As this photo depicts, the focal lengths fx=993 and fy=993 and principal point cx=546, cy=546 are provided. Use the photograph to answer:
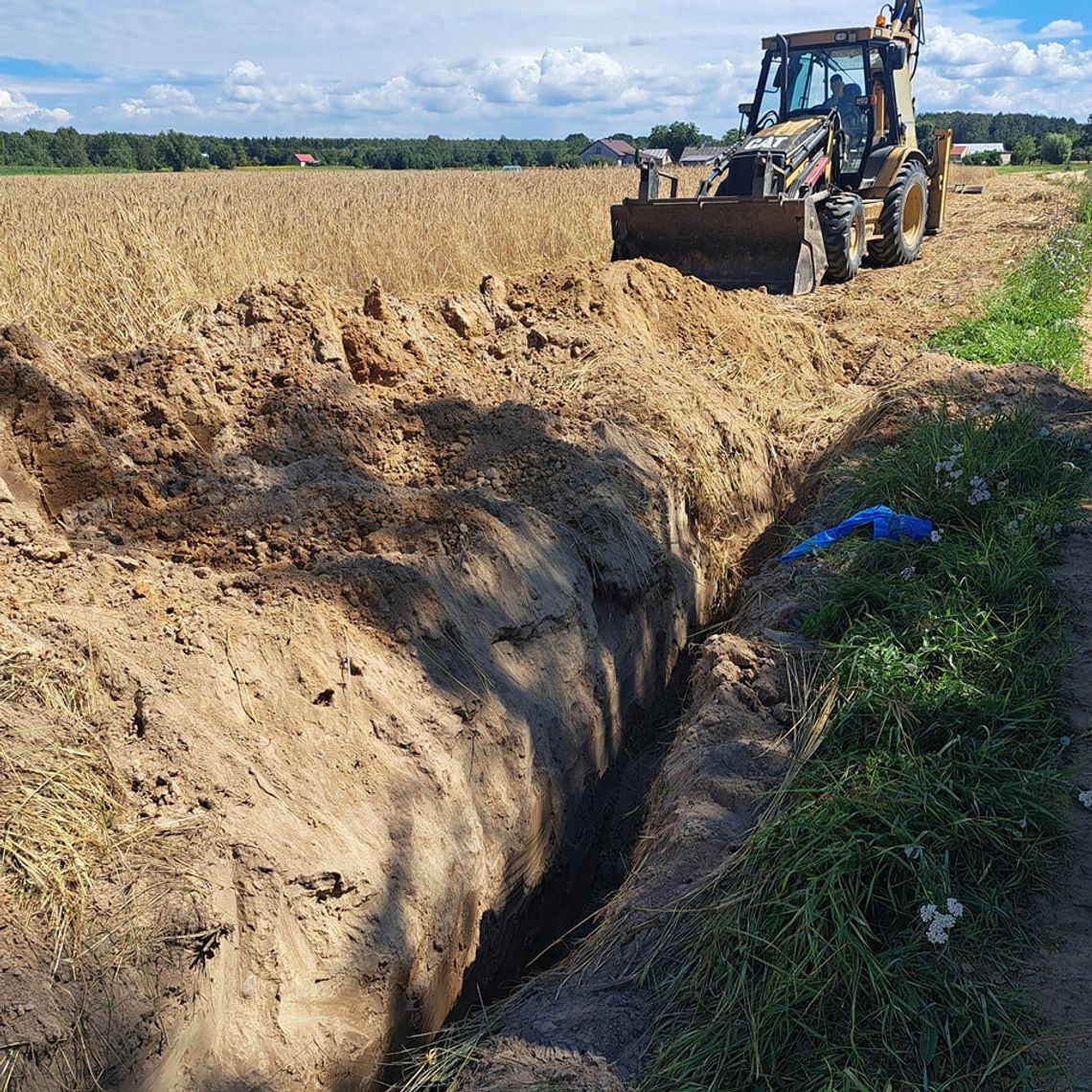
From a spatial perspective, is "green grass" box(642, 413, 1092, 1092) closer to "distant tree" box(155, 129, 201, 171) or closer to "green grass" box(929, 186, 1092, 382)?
"green grass" box(929, 186, 1092, 382)

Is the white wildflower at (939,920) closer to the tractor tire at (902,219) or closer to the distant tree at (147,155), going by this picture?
the tractor tire at (902,219)

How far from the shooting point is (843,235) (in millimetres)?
11250

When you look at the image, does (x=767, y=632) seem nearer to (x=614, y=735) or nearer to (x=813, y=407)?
(x=614, y=735)

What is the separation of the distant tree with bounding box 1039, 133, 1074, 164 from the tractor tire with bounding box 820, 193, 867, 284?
54.4m

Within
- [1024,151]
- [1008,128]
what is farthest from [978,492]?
[1008,128]

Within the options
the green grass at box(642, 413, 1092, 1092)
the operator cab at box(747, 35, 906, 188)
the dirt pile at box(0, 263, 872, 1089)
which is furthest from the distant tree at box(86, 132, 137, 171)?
the green grass at box(642, 413, 1092, 1092)

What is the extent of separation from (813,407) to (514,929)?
17.2 feet

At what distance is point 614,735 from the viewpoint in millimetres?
4797

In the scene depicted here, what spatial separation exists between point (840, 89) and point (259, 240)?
8.33 meters

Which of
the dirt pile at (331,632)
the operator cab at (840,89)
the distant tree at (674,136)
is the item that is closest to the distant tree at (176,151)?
the distant tree at (674,136)

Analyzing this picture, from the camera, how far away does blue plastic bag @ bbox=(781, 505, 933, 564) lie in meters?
5.07

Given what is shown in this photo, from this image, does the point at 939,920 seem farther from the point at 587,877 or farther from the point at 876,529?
the point at 876,529

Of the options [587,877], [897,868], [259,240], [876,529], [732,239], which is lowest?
[587,877]

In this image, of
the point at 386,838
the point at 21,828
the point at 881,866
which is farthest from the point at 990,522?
the point at 21,828
